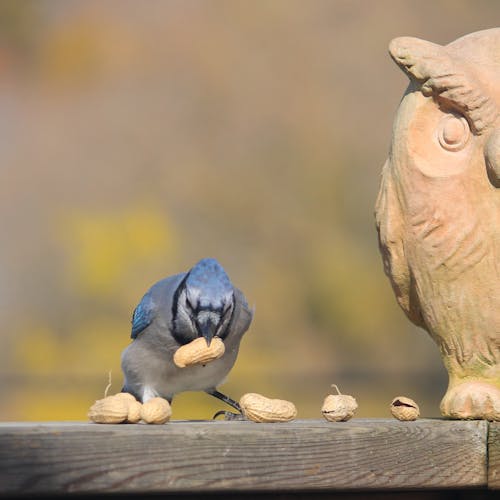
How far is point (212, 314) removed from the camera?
2.10 m

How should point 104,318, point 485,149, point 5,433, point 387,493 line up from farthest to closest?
1. point 104,318
2. point 485,149
3. point 387,493
4. point 5,433

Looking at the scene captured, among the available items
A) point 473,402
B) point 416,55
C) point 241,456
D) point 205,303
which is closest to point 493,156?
point 416,55

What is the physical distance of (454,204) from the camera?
2002mm

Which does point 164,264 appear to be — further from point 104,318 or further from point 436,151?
point 436,151

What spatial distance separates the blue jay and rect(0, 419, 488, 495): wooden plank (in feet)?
1.30

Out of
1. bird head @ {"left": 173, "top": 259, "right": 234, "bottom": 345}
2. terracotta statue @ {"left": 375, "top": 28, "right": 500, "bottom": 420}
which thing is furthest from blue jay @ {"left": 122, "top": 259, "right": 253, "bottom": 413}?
terracotta statue @ {"left": 375, "top": 28, "right": 500, "bottom": 420}

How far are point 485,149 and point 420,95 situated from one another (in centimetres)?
15

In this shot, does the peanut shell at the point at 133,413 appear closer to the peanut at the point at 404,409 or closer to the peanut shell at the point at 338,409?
the peanut shell at the point at 338,409

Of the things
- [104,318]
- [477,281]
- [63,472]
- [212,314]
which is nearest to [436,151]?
[477,281]

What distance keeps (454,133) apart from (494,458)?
1.84 feet

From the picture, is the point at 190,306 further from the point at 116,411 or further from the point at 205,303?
the point at 116,411

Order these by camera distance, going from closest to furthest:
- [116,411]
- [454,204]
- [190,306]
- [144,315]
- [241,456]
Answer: [241,456], [116,411], [454,204], [190,306], [144,315]

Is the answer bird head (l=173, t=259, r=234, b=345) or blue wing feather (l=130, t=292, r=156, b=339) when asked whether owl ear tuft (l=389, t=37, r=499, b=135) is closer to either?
bird head (l=173, t=259, r=234, b=345)

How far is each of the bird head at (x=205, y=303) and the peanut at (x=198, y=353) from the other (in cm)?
2
